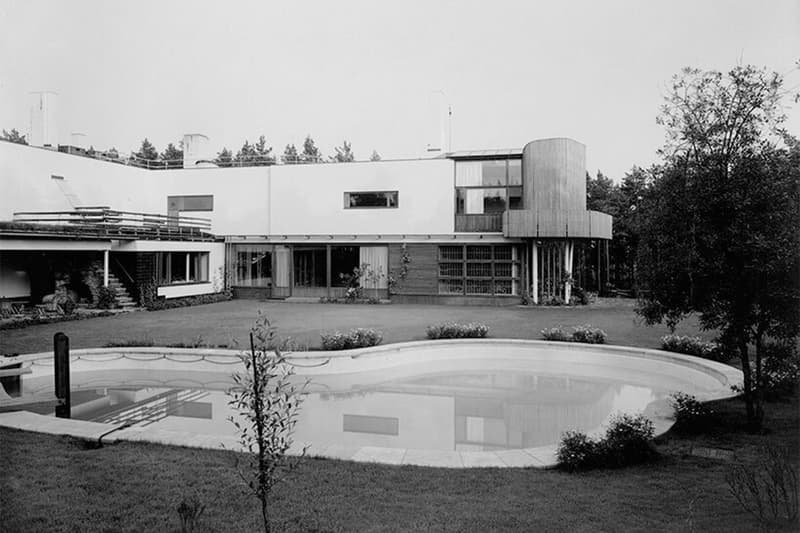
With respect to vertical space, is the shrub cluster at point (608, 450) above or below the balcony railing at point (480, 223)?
below

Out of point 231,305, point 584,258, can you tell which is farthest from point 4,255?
point 584,258

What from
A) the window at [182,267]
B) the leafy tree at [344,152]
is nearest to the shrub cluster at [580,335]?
the window at [182,267]

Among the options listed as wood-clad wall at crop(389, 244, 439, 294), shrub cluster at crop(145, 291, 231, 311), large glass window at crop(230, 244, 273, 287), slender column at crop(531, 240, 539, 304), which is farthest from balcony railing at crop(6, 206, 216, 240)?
slender column at crop(531, 240, 539, 304)

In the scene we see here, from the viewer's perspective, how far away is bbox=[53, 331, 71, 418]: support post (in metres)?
7.09

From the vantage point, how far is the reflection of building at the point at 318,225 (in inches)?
706

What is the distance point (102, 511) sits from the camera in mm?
3830

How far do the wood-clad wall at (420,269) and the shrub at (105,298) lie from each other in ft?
32.5

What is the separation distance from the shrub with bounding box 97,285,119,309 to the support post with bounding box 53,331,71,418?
1089 centimetres

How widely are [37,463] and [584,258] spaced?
22.3 meters

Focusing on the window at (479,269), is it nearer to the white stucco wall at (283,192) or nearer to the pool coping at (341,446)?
the white stucco wall at (283,192)

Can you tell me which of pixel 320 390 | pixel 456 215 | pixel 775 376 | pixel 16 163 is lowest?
pixel 320 390

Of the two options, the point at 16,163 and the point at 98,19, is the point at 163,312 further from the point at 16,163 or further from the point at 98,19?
the point at 98,19

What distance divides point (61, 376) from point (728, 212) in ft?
27.1

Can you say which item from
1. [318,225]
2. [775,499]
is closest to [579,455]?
[775,499]
